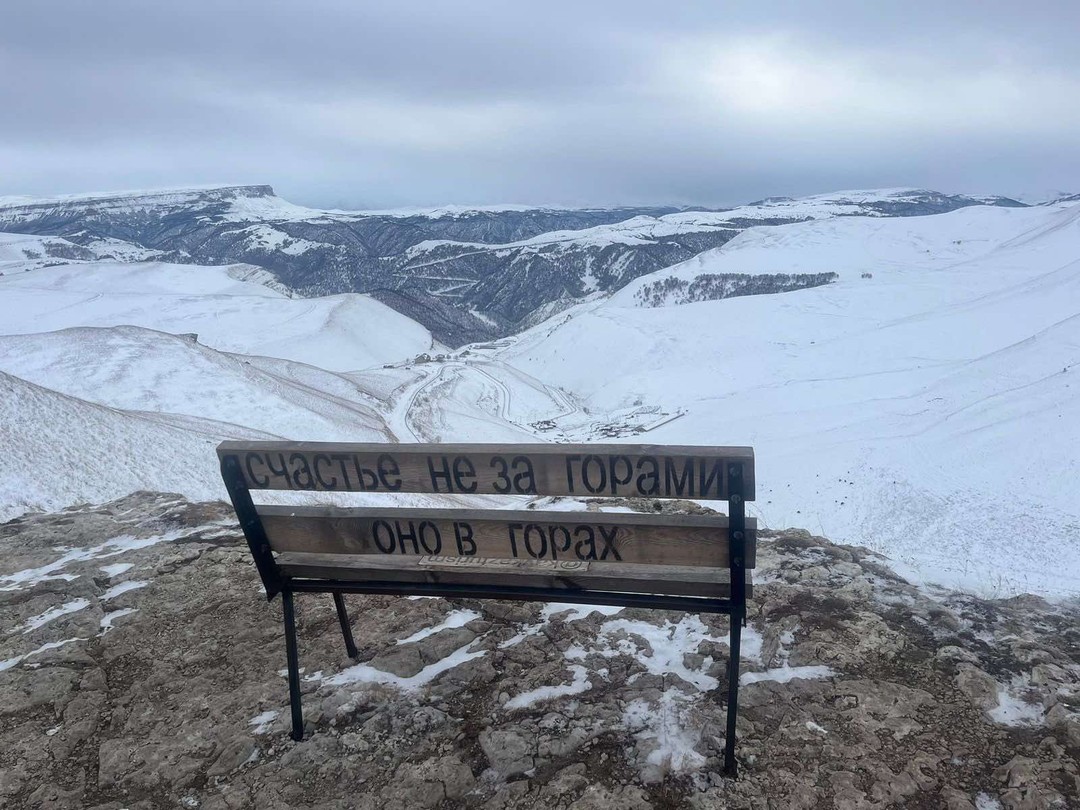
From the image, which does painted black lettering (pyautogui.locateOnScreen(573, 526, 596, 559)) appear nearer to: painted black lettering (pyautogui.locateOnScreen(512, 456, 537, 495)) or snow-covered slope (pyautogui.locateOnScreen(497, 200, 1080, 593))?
painted black lettering (pyautogui.locateOnScreen(512, 456, 537, 495))

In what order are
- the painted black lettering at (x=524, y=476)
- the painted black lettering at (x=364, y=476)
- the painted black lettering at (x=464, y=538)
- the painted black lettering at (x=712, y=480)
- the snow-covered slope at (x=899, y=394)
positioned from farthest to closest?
the snow-covered slope at (x=899, y=394)
the painted black lettering at (x=464, y=538)
the painted black lettering at (x=364, y=476)
the painted black lettering at (x=524, y=476)
the painted black lettering at (x=712, y=480)

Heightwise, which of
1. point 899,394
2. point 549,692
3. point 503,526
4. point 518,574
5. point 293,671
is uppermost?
point 503,526

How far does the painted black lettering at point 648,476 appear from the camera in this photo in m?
3.53

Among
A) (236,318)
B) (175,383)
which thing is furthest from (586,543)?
(236,318)

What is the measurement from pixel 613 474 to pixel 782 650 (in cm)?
280

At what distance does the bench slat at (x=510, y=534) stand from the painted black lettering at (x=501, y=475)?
0.26 meters

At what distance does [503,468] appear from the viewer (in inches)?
144

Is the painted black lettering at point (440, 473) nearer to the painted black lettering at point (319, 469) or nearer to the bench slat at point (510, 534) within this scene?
the bench slat at point (510, 534)

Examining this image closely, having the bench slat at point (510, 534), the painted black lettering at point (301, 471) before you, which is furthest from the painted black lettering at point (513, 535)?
the painted black lettering at point (301, 471)

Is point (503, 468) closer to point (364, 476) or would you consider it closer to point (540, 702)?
point (364, 476)

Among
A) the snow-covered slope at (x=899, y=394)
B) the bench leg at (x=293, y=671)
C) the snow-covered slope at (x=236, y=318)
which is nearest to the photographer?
the bench leg at (x=293, y=671)

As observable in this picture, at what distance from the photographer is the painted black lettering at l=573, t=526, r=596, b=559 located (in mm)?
3822

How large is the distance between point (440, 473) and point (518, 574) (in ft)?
2.74

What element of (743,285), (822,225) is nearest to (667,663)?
(743,285)
